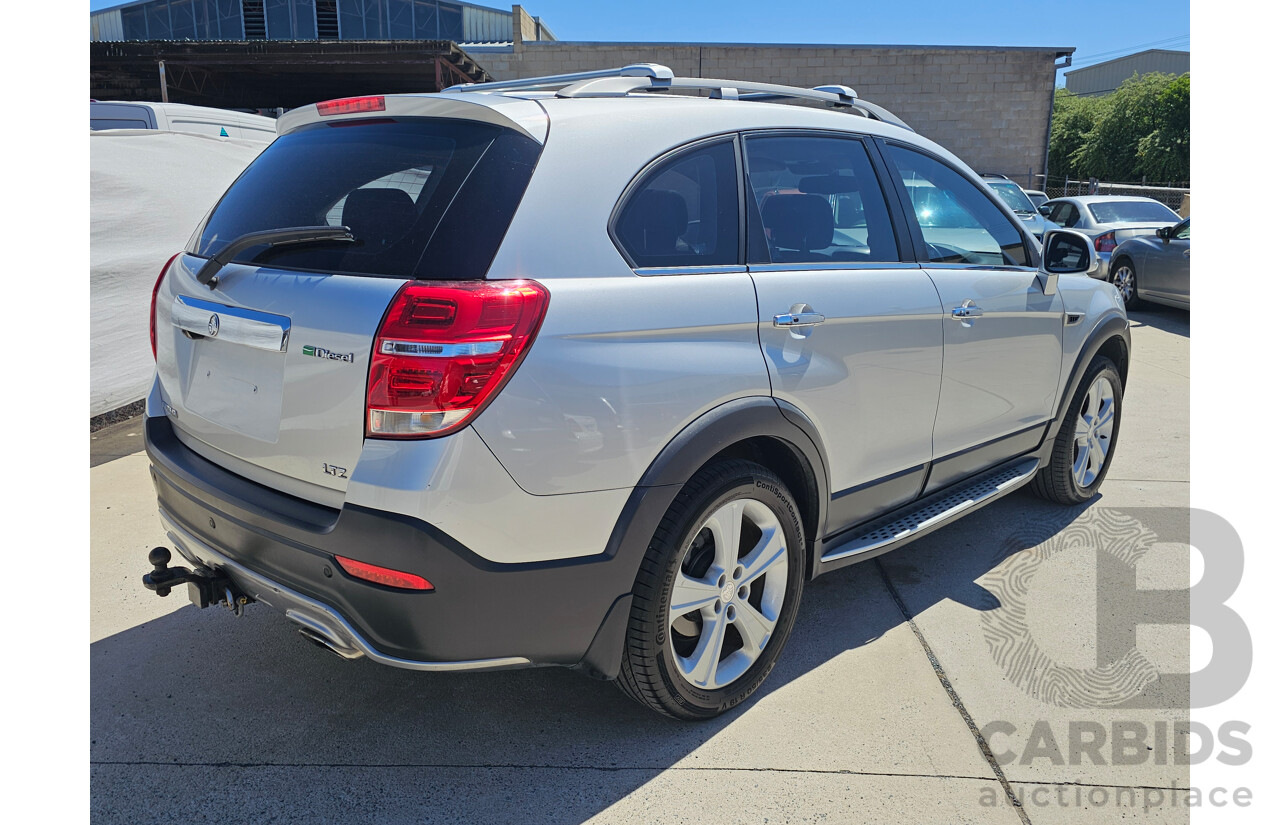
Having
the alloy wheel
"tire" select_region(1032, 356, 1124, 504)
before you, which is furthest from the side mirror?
the alloy wheel

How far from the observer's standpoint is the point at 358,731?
8.90 feet

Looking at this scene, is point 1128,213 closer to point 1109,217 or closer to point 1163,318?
point 1109,217

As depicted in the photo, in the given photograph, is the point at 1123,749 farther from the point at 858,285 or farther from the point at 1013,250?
the point at 1013,250

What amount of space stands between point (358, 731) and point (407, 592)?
2.99 feet

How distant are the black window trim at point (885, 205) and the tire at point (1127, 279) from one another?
405 inches

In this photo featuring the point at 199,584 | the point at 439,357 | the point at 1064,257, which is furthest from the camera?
the point at 1064,257

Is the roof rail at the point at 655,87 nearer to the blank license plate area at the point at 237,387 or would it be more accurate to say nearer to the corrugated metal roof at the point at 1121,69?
the blank license plate area at the point at 237,387

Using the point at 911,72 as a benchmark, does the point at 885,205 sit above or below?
below

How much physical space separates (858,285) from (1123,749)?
167 cm

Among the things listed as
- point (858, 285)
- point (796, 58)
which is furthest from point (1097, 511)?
point (796, 58)

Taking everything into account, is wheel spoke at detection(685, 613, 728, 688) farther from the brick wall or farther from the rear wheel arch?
the brick wall

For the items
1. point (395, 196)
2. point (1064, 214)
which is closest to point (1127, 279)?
point (1064, 214)

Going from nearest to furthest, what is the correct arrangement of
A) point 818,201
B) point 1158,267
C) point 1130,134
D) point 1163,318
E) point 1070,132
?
point 818,201 → point 1158,267 → point 1163,318 → point 1130,134 → point 1070,132

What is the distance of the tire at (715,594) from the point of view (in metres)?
2.44
